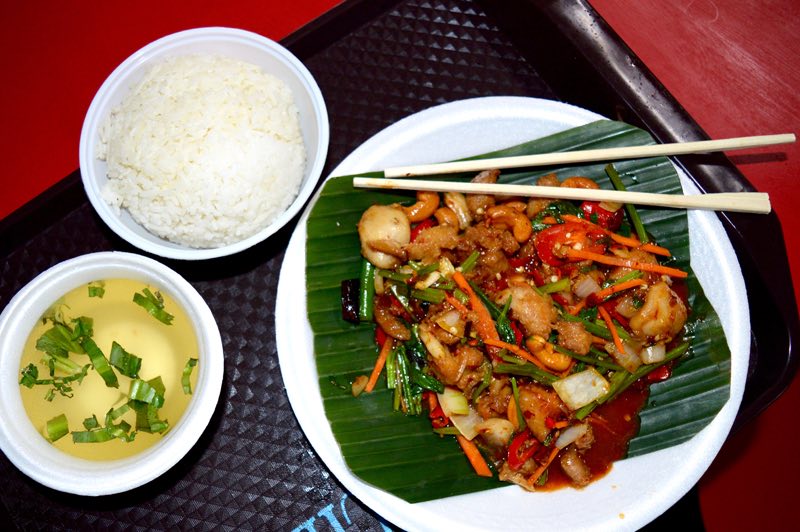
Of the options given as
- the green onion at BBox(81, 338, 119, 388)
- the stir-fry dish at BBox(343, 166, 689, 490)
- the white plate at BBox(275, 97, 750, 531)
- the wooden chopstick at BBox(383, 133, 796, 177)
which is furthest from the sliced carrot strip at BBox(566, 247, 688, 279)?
the green onion at BBox(81, 338, 119, 388)

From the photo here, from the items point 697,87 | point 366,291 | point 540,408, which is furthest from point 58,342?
point 697,87

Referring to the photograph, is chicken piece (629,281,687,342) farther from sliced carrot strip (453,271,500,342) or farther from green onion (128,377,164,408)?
green onion (128,377,164,408)

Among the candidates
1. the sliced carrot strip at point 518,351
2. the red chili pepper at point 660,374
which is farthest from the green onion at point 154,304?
the red chili pepper at point 660,374

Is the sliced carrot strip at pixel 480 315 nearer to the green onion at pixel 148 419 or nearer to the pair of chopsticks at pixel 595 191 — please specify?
the pair of chopsticks at pixel 595 191

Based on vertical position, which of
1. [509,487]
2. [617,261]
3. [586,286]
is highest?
[617,261]

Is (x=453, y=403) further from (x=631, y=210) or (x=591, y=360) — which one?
(x=631, y=210)

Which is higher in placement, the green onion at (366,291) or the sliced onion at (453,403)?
the green onion at (366,291)
